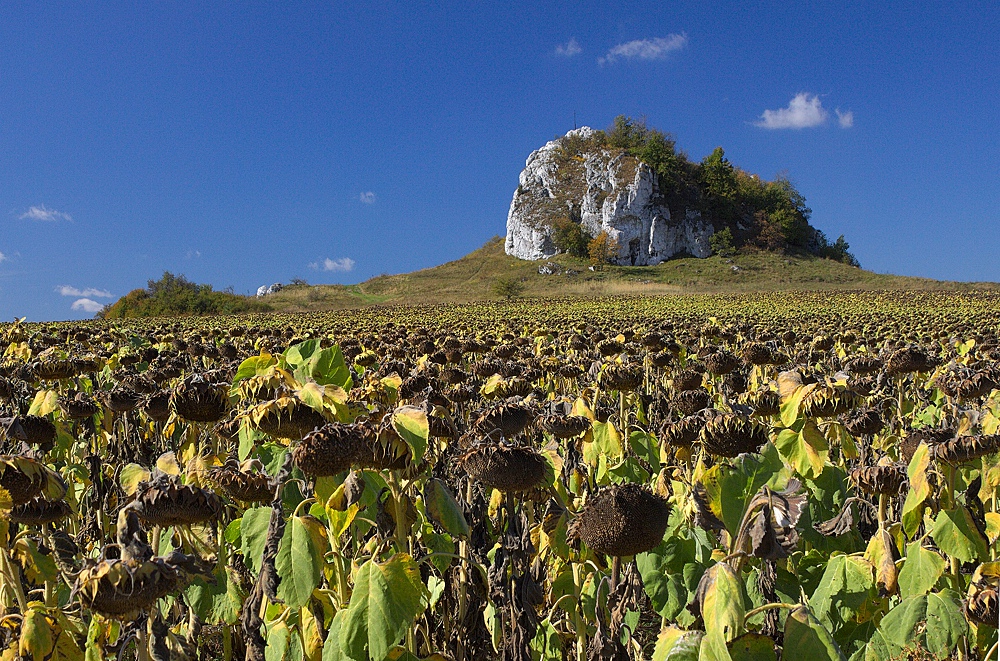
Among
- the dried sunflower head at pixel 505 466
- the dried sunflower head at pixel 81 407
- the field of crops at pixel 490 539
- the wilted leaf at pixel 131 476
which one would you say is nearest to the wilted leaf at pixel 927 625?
the field of crops at pixel 490 539

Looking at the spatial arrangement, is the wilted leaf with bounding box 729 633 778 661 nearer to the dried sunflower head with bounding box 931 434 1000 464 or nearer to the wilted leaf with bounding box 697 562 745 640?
the wilted leaf with bounding box 697 562 745 640

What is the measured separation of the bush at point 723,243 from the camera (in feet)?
279

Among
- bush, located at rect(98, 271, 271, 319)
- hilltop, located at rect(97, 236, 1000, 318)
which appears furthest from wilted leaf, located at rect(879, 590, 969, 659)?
hilltop, located at rect(97, 236, 1000, 318)

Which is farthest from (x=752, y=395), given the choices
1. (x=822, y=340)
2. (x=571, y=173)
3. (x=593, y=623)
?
(x=571, y=173)

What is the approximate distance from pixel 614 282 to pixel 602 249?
1997 cm

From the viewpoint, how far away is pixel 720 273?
233 ft

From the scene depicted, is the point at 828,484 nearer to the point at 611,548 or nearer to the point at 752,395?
the point at 752,395

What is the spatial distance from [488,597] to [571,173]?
10840 cm

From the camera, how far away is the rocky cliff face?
9012 cm

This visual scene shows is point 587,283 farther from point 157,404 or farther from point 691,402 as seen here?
point 157,404

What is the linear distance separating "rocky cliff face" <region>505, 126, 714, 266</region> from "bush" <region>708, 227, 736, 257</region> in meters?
1.28

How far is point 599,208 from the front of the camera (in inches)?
3748

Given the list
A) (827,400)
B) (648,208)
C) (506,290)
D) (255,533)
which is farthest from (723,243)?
(255,533)

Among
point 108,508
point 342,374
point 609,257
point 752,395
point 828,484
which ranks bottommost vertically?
point 108,508
